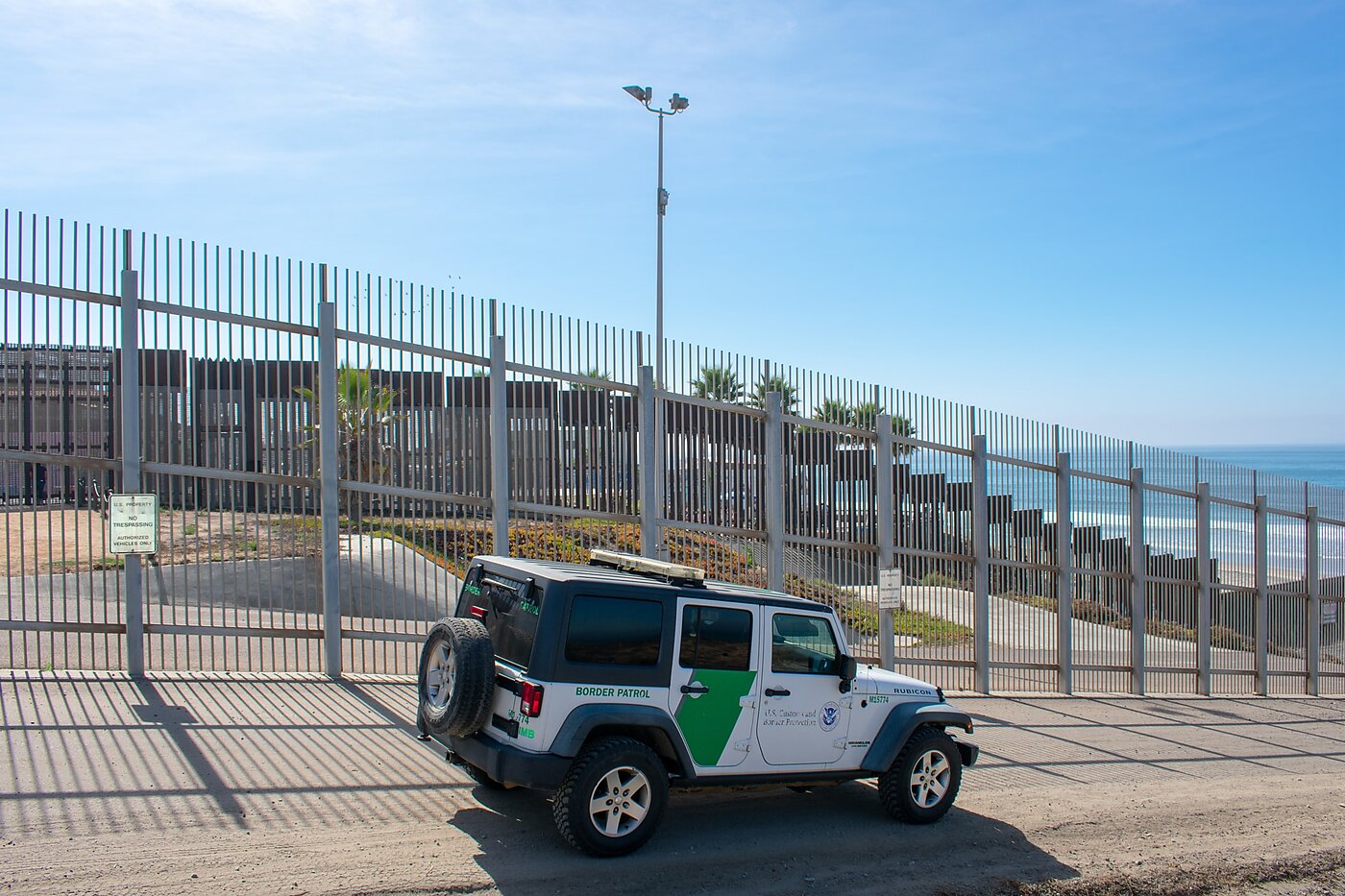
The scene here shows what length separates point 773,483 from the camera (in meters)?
13.8

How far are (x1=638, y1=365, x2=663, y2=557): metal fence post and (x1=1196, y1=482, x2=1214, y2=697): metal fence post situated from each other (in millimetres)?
11520

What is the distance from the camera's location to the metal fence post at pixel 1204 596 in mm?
19047

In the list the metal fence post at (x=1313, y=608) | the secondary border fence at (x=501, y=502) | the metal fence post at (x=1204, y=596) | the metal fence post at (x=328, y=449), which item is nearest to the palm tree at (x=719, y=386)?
the secondary border fence at (x=501, y=502)

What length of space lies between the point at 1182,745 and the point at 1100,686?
467 cm

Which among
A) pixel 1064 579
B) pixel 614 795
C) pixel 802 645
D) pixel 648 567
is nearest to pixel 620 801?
pixel 614 795

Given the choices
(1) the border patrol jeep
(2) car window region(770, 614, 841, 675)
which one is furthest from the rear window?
(2) car window region(770, 614, 841, 675)

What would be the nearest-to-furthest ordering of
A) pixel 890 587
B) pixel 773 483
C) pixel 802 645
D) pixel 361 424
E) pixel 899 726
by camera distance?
A: pixel 802 645
pixel 899 726
pixel 361 424
pixel 890 587
pixel 773 483

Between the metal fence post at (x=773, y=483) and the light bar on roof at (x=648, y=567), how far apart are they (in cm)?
613

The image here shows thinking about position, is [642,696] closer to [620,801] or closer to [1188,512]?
[620,801]

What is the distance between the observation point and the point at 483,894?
19.3 feet

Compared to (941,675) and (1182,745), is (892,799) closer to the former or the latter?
(1182,745)

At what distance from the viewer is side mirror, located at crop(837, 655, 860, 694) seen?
7.55 metres

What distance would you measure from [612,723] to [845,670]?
6.03 ft

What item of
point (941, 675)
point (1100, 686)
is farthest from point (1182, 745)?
point (1100, 686)
